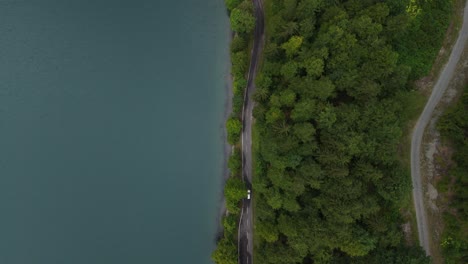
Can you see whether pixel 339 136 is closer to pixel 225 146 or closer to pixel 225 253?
pixel 225 146

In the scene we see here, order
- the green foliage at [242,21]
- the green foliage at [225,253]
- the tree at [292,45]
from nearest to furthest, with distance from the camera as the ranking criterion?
the tree at [292,45] < the green foliage at [225,253] < the green foliage at [242,21]

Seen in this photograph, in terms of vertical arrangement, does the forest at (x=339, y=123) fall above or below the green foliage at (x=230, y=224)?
above

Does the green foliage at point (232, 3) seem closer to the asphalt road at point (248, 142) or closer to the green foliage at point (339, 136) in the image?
the asphalt road at point (248, 142)

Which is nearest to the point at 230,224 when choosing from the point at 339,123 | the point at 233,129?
the point at 233,129

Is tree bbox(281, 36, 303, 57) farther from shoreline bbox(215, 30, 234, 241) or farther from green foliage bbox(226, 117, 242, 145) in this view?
green foliage bbox(226, 117, 242, 145)

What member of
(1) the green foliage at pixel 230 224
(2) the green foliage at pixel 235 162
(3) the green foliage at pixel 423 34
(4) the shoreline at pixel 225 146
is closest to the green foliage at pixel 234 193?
(1) the green foliage at pixel 230 224

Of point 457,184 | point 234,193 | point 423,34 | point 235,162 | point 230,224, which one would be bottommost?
point 230,224
